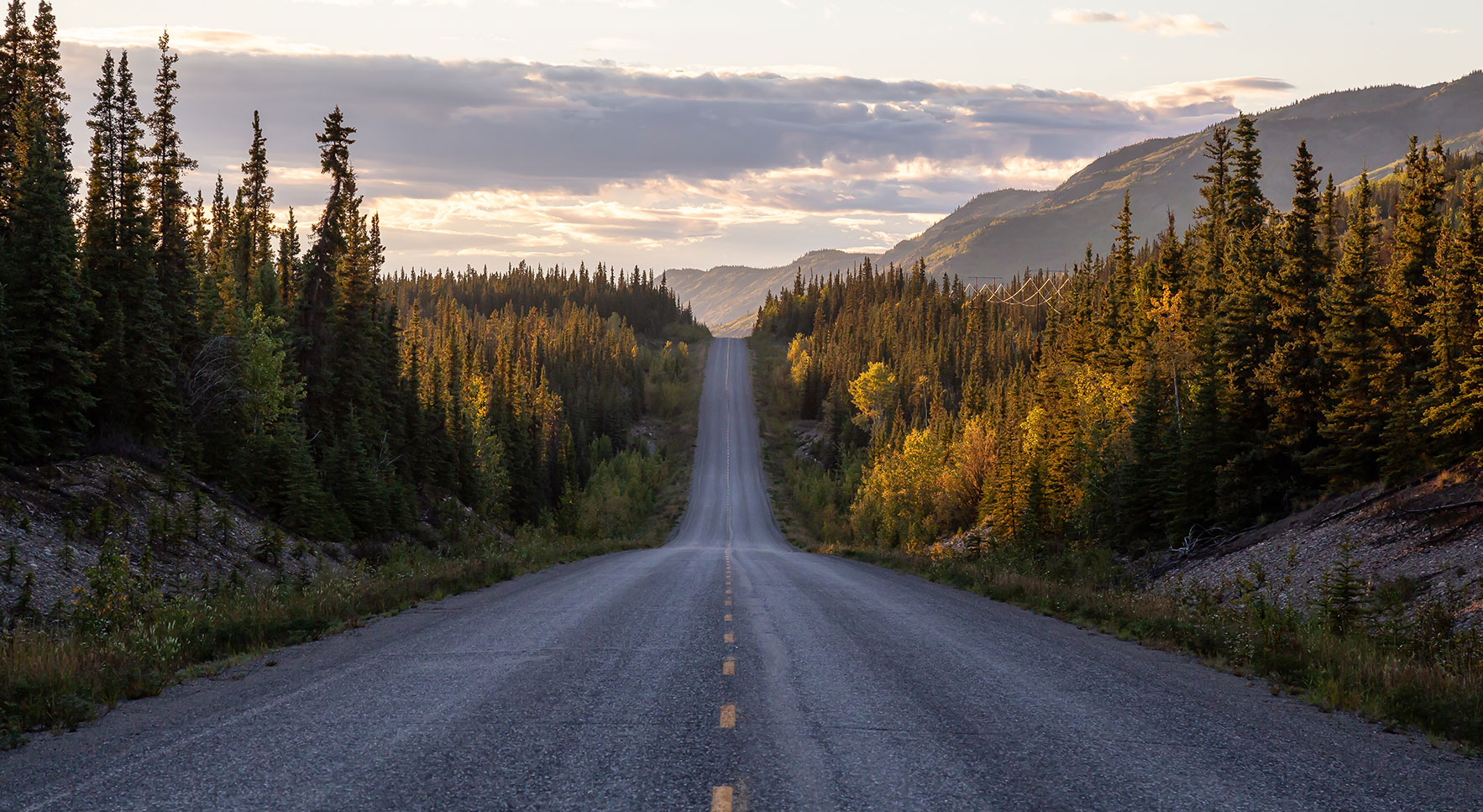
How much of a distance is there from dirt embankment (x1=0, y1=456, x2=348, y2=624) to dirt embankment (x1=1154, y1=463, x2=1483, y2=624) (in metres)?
23.6

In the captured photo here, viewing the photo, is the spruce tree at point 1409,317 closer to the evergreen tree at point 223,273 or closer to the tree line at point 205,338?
the tree line at point 205,338

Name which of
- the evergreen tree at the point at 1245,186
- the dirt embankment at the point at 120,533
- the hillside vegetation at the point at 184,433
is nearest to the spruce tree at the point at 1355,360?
the evergreen tree at the point at 1245,186

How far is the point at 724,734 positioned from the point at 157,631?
29.0ft

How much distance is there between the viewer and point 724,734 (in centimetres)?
755

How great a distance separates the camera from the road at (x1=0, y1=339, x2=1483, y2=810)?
6.11 meters

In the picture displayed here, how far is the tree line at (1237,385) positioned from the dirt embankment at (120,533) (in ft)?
100

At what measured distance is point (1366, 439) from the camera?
3041cm

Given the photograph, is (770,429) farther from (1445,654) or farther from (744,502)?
(1445,654)

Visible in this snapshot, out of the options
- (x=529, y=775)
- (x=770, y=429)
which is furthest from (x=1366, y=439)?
(x=770, y=429)

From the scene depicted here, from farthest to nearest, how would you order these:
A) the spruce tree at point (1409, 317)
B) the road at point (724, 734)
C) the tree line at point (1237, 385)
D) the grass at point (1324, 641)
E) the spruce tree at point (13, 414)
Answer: the tree line at point (1237, 385) < the spruce tree at point (1409, 317) < the spruce tree at point (13, 414) < the grass at point (1324, 641) < the road at point (724, 734)

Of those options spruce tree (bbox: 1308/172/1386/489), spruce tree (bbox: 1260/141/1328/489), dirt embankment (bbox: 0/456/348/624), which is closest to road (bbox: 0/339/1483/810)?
dirt embankment (bbox: 0/456/348/624)

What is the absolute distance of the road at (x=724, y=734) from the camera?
611cm

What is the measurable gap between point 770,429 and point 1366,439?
119m

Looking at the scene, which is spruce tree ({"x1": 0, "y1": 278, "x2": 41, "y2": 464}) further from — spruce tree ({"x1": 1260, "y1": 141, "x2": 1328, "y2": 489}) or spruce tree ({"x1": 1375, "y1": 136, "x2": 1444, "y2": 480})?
spruce tree ({"x1": 1260, "y1": 141, "x2": 1328, "y2": 489})
